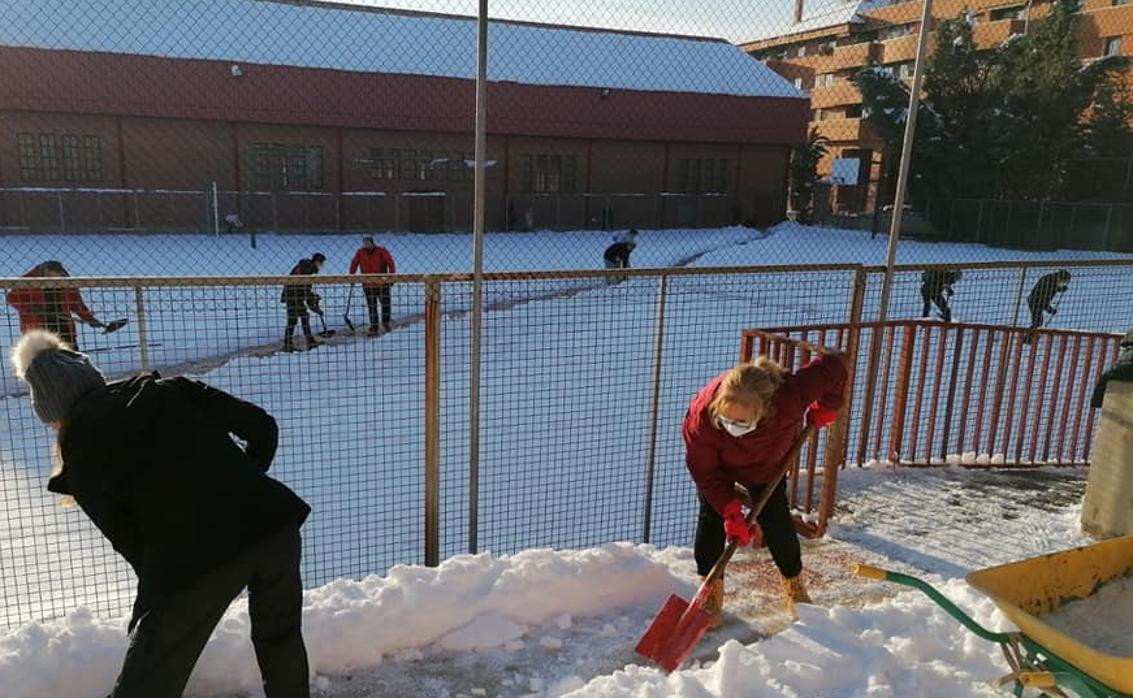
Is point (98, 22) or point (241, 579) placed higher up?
point (98, 22)

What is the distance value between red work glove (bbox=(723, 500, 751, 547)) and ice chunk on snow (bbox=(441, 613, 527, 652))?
1.11 meters

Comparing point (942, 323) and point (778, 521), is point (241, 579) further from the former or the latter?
point (942, 323)

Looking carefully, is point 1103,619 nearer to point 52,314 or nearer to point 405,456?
point 52,314

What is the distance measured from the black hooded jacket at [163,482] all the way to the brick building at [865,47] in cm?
2857

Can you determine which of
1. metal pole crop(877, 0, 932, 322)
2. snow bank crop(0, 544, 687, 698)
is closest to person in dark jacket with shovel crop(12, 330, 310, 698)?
snow bank crop(0, 544, 687, 698)

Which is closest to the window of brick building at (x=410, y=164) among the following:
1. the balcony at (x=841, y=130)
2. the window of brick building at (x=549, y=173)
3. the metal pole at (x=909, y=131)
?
the window of brick building at (x=549, y=173)

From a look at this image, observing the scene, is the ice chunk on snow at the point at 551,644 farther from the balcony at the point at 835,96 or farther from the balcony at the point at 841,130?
the balcony at the point at 835,96

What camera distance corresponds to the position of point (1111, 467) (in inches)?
199

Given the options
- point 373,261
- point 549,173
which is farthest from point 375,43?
point 373,261

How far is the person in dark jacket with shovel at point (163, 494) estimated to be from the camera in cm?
238

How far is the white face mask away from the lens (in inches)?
145

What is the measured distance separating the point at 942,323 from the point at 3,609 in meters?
6.14

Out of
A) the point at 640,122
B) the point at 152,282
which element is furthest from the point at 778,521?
the point at 640,122

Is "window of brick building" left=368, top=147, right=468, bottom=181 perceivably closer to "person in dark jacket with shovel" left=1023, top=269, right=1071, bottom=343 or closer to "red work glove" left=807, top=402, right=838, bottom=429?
"person in dark jacket with shovel" left=1023, top=269, right=1071, bottom=343
